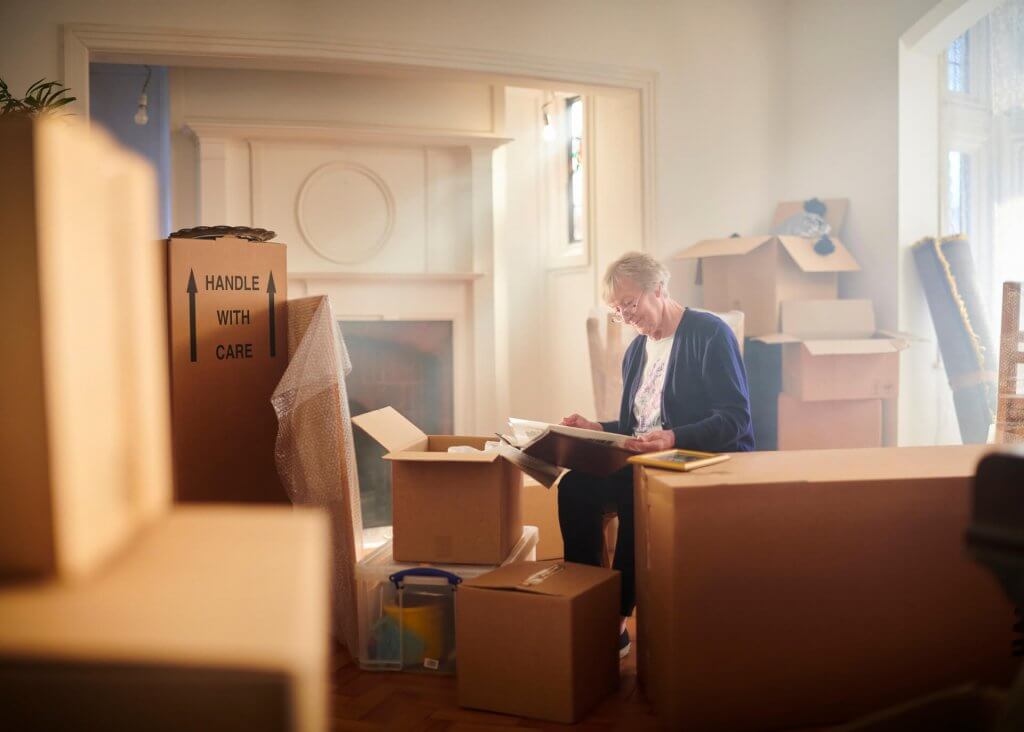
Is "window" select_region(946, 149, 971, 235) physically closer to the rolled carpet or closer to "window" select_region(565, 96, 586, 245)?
the rolled carpet

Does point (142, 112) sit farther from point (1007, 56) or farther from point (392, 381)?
point (1007, 56)

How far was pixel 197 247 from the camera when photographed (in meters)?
2.26

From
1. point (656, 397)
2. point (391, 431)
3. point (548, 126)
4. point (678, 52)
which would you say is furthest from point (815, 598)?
point (548, 126)

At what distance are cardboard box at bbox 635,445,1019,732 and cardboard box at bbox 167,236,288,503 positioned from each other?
4.09 feet

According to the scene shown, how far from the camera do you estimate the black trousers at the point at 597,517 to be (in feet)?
7.38

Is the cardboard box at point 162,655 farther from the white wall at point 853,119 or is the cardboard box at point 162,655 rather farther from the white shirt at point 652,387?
the white wall at point 853,119

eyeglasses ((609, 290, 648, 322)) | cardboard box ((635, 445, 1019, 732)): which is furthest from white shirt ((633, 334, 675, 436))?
cardboard box ((635, 445, 1019, 732))

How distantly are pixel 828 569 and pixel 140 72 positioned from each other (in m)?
4.61

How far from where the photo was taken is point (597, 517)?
7.52 feet

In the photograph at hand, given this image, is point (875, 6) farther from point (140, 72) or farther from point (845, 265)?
point (140, 72)

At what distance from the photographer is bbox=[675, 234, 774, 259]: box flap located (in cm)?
350

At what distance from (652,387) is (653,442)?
386 millimetres

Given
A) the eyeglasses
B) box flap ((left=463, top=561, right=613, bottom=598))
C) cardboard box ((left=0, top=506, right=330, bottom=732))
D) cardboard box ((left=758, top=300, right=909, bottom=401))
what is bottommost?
box flap ((left=463, top=561, right=613, bottom=598))

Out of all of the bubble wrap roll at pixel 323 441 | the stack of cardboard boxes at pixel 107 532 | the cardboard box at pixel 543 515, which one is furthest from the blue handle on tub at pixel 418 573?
the stack of cardboard boxes at pixel 107 532
